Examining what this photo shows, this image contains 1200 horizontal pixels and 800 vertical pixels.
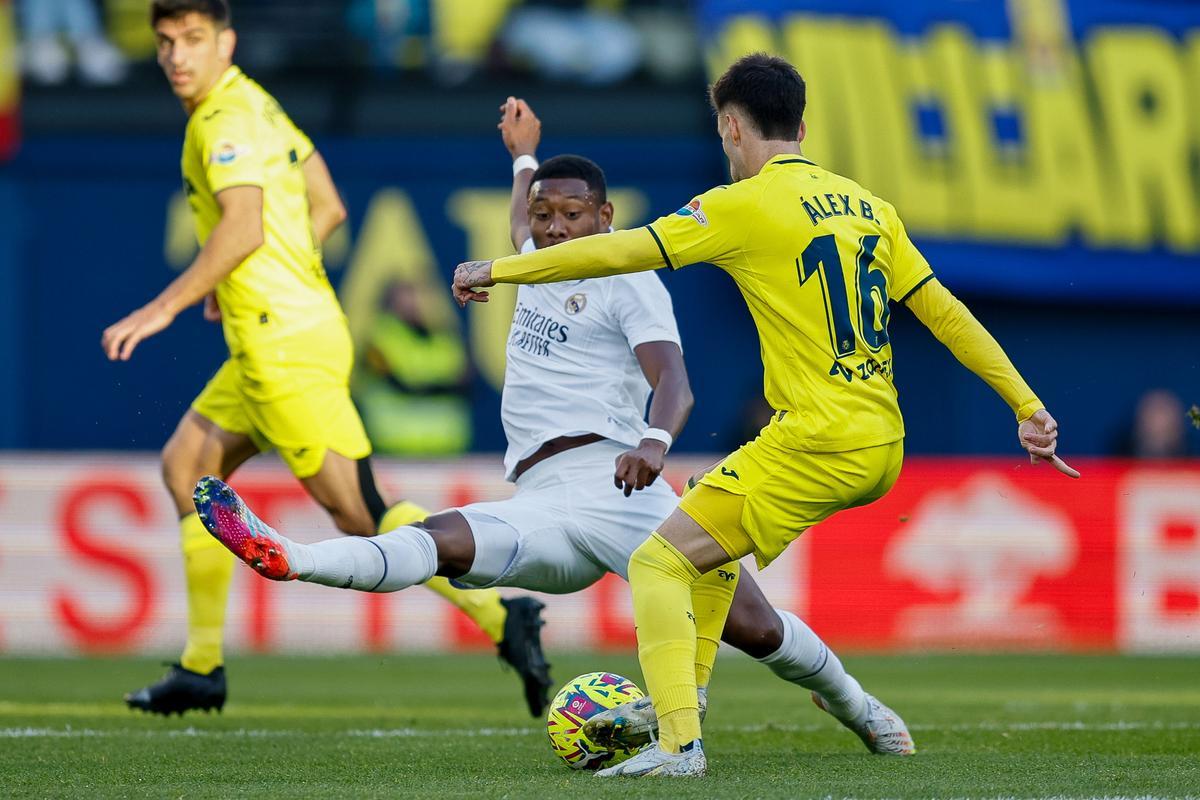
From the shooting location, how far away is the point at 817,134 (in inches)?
666

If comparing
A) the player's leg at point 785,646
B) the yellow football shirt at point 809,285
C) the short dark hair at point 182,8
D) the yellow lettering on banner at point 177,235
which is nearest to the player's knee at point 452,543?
the player's leg at point 785,646

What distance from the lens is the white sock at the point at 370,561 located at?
17.4 feet

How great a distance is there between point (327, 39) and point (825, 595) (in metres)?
7.32

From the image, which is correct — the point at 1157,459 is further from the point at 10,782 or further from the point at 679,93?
the point at 10,782

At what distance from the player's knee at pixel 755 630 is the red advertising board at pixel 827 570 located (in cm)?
624

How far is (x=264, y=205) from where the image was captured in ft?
23.6

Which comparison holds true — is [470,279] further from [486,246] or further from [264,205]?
[486,246]

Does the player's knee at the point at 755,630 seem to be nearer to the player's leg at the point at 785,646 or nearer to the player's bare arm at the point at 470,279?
the player's leg at the point at 785,646

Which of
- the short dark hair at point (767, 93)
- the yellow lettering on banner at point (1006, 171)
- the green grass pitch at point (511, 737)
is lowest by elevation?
the green grass pitch at point (511, 737)

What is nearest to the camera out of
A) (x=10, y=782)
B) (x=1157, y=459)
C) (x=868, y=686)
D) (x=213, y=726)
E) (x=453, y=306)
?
(x=10, y=782)

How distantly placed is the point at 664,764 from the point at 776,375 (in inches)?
46.3

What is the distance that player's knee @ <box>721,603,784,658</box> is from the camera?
5.94 m

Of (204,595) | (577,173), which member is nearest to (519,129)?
(577,173)

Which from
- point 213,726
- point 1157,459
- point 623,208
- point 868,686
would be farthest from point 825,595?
point 213,726
